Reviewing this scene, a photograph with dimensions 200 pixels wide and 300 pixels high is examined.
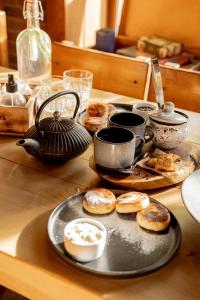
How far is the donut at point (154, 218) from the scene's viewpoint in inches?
32.0

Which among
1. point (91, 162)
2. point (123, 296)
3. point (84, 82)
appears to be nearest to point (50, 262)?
point (123, 296)

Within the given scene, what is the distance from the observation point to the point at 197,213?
0.79 metres

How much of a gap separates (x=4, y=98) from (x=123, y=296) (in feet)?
2.40

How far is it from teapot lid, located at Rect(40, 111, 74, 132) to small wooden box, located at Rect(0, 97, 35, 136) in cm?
15

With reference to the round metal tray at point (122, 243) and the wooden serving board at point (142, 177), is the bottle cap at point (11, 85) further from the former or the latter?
the round metal tray at point (122, 243)

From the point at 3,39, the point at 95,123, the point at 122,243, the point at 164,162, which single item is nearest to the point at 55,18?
the point at 3,39

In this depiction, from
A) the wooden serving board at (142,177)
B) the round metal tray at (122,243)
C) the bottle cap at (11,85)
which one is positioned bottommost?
the round metal tray at (122,243)

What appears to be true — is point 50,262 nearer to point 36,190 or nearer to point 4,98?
point 36,190

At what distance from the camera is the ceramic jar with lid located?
3.67ft

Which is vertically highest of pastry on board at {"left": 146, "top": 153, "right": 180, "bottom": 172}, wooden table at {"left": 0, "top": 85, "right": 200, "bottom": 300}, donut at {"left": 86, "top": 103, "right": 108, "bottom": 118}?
donut at {"left": 86, "top": 103, "right": 108, "bottom": 118}

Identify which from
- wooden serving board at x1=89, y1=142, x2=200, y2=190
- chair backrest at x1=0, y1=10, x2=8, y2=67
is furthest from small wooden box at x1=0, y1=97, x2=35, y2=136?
chair backrest at x1=0, y1=10, x2=8, y2=67

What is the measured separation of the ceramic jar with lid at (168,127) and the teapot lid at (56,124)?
238mm

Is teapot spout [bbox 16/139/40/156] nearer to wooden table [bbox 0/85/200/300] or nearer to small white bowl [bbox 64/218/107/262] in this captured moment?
wooden table [bbox 0/85/200/300]

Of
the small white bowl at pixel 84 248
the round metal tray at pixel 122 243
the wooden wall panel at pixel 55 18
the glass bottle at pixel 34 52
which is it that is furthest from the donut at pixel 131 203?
the wooden wall panel at pixel 55 18
